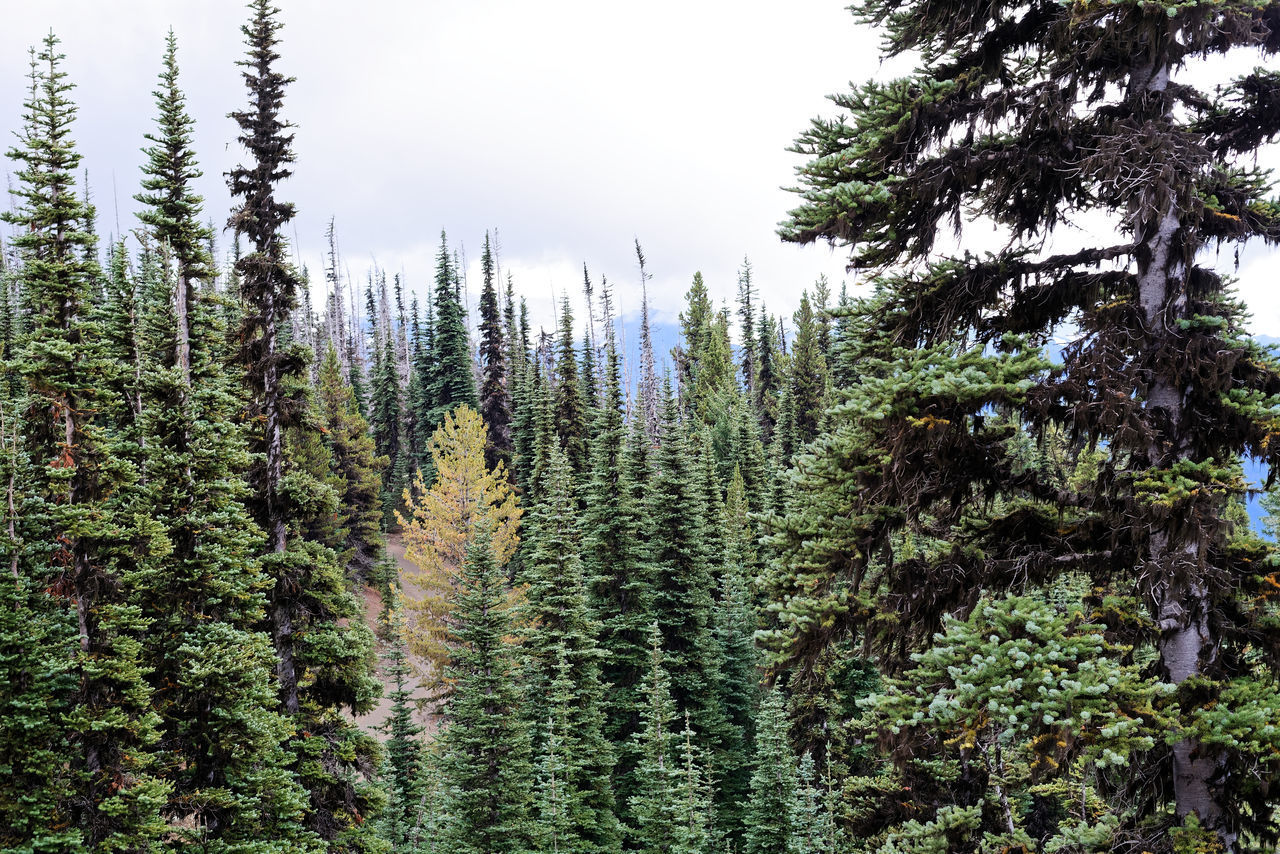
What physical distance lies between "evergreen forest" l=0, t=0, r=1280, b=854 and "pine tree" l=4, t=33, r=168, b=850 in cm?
8

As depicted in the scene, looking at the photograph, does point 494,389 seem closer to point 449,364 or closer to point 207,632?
point 449,364

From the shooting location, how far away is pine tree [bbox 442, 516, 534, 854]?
1817 cm

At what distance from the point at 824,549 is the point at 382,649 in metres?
38.7

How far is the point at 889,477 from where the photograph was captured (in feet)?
20.5

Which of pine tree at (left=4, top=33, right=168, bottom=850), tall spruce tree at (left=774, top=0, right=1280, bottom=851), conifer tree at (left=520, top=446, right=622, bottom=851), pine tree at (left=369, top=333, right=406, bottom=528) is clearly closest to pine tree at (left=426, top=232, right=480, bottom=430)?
pine tree at (left=369, top=333, right=406, bottom=528)

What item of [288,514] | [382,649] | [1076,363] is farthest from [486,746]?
[382,649]

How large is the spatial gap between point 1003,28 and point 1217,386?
12.5 ft

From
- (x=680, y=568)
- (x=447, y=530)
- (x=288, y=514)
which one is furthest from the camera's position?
(x=447, y=530)

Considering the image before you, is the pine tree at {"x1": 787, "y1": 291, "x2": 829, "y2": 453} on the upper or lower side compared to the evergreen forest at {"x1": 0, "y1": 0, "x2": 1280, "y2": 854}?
upper

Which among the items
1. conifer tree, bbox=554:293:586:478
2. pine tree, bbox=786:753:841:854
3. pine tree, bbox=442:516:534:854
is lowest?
pine tree, bbox=786:753:841:854

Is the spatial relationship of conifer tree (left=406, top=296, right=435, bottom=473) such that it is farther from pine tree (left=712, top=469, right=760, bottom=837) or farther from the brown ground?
pine tree (left=712, top=469, right=760, bottom=837)

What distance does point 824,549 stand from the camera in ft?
21.4

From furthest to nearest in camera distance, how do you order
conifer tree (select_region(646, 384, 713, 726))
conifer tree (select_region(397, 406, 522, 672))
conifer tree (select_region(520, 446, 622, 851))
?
conifer tree (select_region(397, 406, 522, 672)), conifer tree (select_region(646, 384, 713, 726)), conifer tree (select_region(520, 446, 622, 851))

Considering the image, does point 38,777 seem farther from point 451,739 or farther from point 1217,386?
point 1217,386
